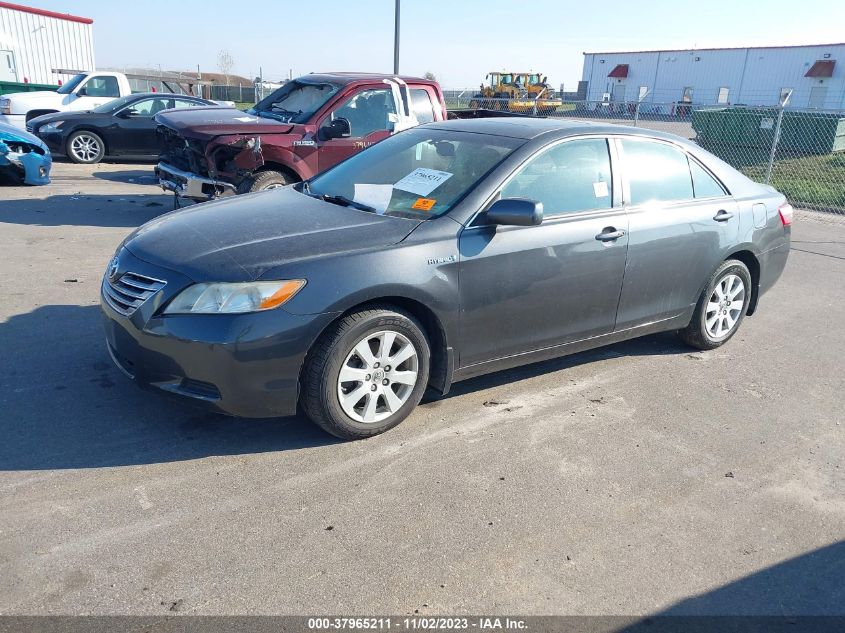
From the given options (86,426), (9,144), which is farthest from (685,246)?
(9,144)

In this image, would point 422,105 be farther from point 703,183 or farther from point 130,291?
point 130,291

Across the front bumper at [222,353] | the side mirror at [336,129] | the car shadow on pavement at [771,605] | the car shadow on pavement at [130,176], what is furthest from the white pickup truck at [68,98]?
the car shadow on pavement at [771,605]

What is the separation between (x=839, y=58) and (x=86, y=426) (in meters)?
50.5

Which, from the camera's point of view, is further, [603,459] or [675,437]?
[675,437]

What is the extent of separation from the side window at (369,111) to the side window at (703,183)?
4.36 metres

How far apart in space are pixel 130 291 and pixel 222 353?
0.74m

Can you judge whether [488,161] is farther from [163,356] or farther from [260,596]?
[260,596]

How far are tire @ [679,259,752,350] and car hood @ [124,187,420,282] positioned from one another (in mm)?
2587

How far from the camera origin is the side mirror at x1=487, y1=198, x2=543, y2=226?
395 cm

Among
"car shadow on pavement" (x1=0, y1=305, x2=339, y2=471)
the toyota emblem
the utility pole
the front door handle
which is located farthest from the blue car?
the front door handle

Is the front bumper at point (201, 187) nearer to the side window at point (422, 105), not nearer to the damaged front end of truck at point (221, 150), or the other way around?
the damaged front end of truck at point (221, 150)

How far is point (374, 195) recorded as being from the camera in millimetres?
4520

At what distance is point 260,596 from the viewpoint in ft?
8.78

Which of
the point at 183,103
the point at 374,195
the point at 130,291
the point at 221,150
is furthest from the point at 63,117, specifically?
the point at 130,291
